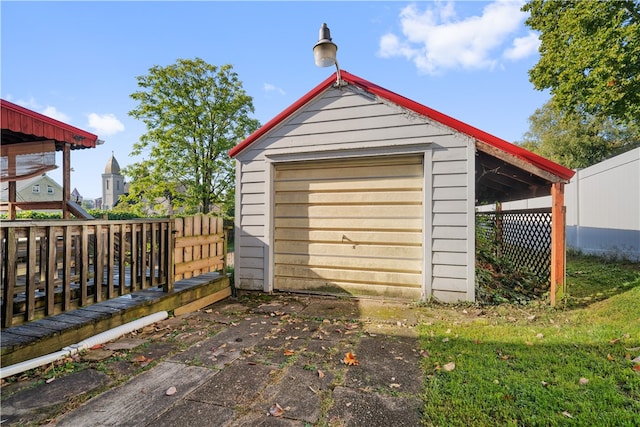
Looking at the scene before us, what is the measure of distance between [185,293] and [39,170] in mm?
4366

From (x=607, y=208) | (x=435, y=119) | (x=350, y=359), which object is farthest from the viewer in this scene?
(x=607, y=208)

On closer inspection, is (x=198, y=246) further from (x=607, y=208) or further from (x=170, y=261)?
(x=607, y=208)

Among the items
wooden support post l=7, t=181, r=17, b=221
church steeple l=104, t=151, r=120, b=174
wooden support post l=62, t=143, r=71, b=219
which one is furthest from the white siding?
church steeple l=104, t=151, r=120, b=174

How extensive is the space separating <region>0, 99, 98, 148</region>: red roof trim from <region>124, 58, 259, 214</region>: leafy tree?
871 cm

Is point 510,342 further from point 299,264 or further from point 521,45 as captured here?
point 521,45

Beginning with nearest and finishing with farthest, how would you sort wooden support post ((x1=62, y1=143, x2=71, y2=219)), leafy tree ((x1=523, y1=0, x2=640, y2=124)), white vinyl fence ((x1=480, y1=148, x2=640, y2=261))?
wooden support post ((x1=62, y1=143, x2=71, y2=219)), white vinyl fence ((x1=480, y1=148, x2=640, y2=261)), leafy tree ((x1=523, y1=0, x2=640, y2=124))

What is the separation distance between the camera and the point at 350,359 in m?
2.75

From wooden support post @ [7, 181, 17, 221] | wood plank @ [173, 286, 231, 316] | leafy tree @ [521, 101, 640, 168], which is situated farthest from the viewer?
leafy tree @ [521, 101, 640, 168]

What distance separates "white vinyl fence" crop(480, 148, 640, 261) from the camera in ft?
22.9

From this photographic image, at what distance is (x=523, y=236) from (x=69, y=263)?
24.3 feet

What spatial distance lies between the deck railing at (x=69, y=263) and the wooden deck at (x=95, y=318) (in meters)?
0.18

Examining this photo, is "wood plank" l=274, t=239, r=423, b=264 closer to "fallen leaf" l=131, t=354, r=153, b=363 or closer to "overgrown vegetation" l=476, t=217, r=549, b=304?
"overgrown vegetation" l=476, t=217, r=549, b=304

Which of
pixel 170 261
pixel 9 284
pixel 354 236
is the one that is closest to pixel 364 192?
pixel 354 236

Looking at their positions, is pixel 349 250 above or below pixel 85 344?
above
